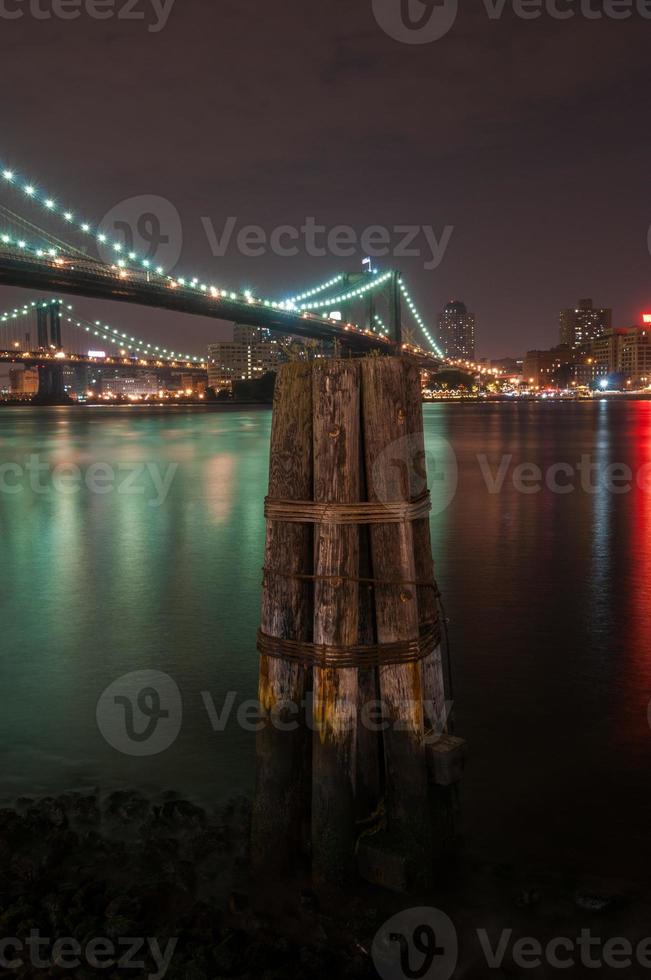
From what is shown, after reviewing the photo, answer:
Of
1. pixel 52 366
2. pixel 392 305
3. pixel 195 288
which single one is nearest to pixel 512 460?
pixel 195 288

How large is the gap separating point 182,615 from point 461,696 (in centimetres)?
349

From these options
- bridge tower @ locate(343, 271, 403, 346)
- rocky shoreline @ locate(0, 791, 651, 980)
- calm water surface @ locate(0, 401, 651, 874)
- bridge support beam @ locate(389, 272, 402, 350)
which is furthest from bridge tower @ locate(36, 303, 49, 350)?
rocky shoreline @ locate(0, 791, 651, 980)

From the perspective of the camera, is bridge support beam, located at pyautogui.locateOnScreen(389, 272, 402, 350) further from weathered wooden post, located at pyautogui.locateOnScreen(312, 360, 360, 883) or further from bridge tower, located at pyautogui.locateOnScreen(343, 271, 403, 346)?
weathered wooden post, located at pyautogui.locateOnScreen(312, 360, 360, 883)

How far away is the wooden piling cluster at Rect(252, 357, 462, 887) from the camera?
367 centimetres

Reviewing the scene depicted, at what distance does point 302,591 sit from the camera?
3787 mm

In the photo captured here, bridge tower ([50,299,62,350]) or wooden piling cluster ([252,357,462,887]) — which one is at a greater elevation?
bridge tower ([50,299,62,350])

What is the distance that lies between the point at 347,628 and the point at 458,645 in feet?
13.4

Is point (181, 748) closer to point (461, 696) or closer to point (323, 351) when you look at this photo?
point (461, 696)

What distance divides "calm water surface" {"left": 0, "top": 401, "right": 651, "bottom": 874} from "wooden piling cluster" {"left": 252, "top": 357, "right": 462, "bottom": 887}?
883mm

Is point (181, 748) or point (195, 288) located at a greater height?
point (195, 288)

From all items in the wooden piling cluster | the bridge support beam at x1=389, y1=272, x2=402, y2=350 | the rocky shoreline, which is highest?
the bridge support beam at x1=389, y1=272, x2=402, y2=350

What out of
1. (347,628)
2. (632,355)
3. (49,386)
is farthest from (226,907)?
(632,355)

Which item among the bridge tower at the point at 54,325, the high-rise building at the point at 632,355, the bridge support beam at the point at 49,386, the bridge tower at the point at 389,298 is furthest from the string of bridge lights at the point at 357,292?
the high-rise building at the point at 632,355

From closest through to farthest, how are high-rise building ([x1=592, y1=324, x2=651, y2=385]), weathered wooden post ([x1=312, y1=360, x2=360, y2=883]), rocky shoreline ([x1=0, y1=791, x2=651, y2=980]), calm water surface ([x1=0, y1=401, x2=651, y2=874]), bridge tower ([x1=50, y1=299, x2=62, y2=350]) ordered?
rocky shoreline ([x1=0, y1=791, x2=651, y2=980]), weathered wooden post ([x1=312, y1=360, x2=360, y2=883]), calm water surface ([x1=0, y1=401, x2=651, y2=874]), bridge tower ([x1=50, y1=299, x2=62, y2=350]), high-rise building ([x1=592, y1=324, x2=651, y2=385])
